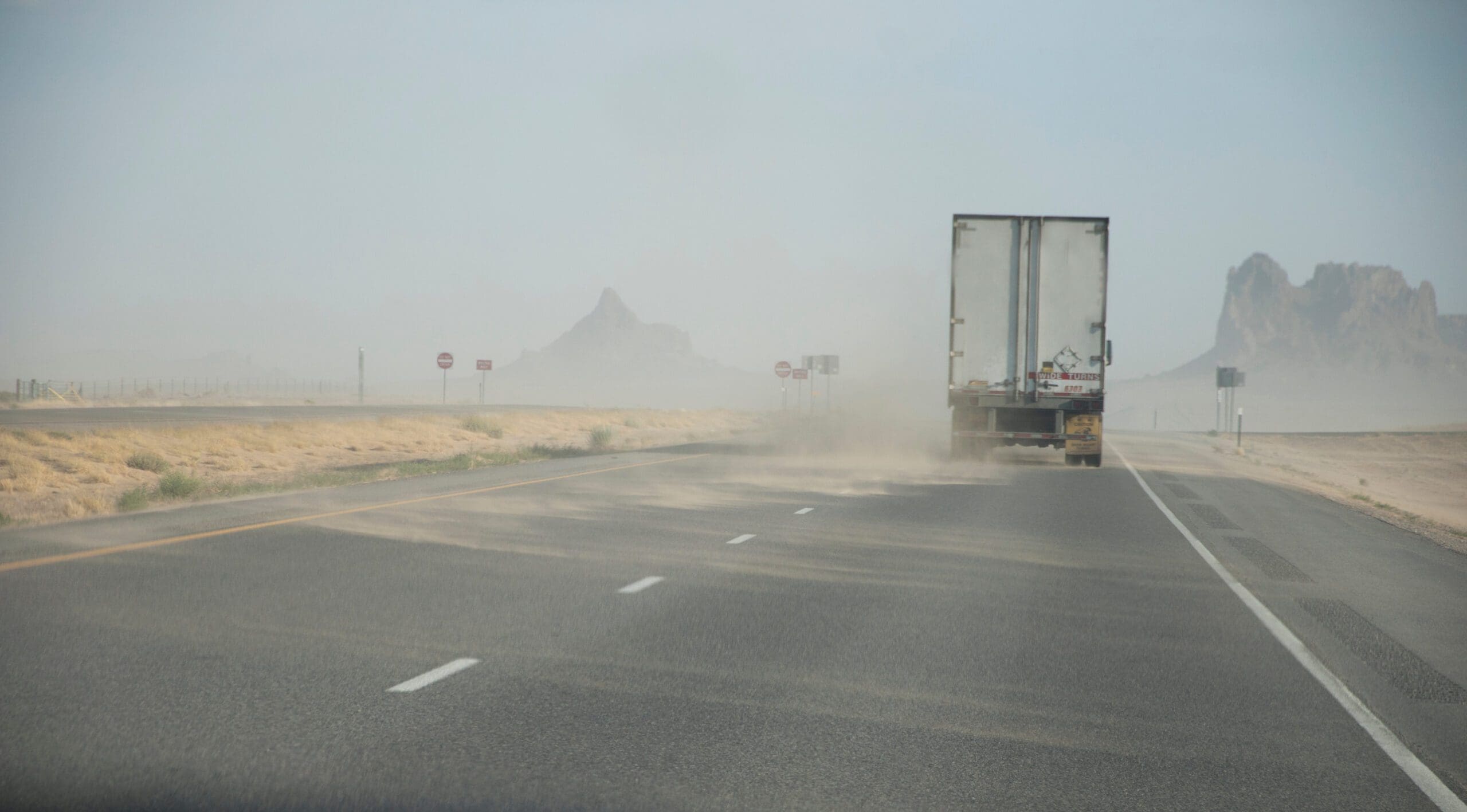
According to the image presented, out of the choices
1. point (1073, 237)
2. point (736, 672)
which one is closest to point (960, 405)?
point (1073, 237)

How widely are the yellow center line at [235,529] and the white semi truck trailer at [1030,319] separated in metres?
9.03

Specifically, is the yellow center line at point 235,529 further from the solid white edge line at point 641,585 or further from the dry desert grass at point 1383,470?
the dry desert grass at point 1383,470

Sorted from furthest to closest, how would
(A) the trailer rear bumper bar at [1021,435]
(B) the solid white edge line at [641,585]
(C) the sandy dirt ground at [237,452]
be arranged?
(A) the trailer rear bumper bar at [1021,435], (C) the sandy dirt ground at [237,452], (B) the solid white edge line at [641,585]

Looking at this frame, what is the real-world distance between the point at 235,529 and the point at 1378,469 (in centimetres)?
4401

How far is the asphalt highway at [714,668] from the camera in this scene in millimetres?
4820

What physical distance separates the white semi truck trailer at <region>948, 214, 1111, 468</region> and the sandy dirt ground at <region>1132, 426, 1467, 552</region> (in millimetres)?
5347

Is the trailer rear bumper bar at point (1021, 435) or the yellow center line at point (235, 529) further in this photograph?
the trailer rear bumper bar at point (1021, 435)

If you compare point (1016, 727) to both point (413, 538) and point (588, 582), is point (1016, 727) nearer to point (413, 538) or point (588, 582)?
point (588, 582)

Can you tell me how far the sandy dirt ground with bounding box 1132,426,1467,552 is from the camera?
834 inches

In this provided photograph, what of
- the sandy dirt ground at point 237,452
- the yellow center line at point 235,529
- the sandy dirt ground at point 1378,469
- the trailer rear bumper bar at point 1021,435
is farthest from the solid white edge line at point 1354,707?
the trailer rear bumper bar at point 1021,435

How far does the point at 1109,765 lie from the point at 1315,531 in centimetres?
1208

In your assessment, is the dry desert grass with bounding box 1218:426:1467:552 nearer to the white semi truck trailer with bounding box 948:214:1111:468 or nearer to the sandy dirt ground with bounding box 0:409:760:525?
the white semi truck trailer with bounding box 948:214:1111:468

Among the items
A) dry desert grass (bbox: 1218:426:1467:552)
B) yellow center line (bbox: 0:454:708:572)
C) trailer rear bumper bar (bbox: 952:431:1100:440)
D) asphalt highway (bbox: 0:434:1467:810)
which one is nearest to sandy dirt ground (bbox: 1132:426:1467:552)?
dry desert grass (bbox: 1218:426:1467:552)

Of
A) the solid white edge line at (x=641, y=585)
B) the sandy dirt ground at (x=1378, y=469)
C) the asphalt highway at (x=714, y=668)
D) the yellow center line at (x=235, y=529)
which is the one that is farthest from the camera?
the sandy dirt ground at (x=1378, y=469)
